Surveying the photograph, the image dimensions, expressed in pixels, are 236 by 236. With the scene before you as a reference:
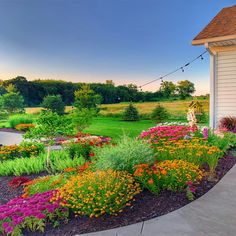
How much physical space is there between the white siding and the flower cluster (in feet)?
18.3

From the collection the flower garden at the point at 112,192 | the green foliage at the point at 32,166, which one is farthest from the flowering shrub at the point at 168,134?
the green foliage at the point at 32,166

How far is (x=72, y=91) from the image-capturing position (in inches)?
715

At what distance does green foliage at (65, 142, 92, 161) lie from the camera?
6.86 m

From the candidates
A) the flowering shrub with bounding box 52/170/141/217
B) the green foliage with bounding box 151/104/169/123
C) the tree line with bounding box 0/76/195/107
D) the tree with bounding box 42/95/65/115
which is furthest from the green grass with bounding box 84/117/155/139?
the flowering shrub with bounding box 52/170/141/217

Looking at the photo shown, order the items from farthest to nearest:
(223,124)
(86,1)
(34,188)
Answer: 1. (86,1)
2. (223,124)
3. (34,188)

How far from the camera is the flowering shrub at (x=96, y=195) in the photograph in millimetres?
3344

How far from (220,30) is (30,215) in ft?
24.3

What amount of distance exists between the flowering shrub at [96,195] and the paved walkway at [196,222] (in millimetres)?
311

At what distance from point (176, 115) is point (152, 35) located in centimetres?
450

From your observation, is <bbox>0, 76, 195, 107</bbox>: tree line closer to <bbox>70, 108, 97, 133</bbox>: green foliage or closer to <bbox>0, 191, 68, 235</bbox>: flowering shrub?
<bbox>70, 108, 97, 133</bbox>: green foliage

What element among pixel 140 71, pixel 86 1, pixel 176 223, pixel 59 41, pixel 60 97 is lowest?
pixel 176 223

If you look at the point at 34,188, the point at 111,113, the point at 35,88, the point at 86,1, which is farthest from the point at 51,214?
the point at 35,88

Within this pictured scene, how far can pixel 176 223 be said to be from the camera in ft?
10.5

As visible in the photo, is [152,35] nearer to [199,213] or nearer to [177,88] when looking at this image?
[177,88]
